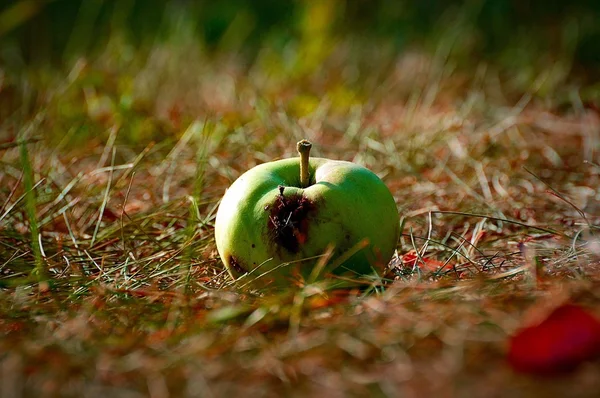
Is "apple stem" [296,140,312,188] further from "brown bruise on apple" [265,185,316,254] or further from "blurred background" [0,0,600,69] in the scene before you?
"blurred background" [0,0,600,69]

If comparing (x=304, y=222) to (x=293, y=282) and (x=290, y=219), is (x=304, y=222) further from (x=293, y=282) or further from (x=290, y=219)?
(x=293, y=282)

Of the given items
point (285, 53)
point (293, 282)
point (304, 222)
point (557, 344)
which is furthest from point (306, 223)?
point (285, 53)

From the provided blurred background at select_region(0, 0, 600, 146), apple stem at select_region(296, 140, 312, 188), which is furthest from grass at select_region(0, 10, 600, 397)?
apple stem at select_region(296, 140, 312, 188)

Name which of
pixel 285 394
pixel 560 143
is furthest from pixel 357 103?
pixel 285 394

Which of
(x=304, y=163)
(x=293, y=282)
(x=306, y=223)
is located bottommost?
(x=293, y=282)

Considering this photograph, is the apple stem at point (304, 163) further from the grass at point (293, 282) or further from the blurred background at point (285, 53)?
the blurred background at point (285, 53)

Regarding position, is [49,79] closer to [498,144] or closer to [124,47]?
[124,47]
